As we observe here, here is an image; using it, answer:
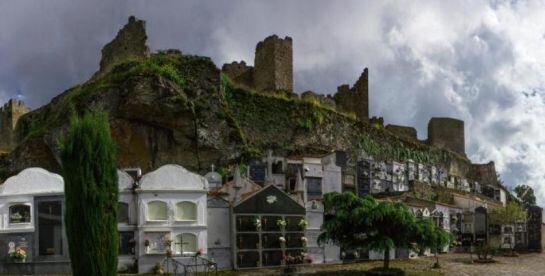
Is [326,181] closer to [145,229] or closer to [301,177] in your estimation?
[301,177]

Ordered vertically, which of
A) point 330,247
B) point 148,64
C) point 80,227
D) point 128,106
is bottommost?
point 330,247

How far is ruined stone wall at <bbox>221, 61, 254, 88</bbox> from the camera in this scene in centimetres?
4794

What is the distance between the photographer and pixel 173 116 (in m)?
36.3

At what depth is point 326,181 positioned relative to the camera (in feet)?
122

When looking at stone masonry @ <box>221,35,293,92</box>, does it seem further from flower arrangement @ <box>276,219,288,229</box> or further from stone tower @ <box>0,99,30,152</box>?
stone tower @ <box>0,99,30,152</box>

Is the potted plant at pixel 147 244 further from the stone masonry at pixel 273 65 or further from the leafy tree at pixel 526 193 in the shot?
the leafy tree at pixel 526 193

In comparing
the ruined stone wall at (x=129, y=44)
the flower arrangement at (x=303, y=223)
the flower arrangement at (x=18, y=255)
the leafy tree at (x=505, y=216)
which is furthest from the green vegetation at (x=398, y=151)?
the flower arrangement at (x=18, y=255)

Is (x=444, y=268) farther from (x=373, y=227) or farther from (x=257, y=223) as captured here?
(x=257, y=223)

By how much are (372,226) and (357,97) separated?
27925mm

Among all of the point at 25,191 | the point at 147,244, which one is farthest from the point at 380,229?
the point at 25,191

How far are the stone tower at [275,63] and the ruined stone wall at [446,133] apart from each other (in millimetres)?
22369

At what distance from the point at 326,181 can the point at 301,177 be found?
10.1 ft

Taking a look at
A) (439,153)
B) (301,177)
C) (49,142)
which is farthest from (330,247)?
(439,153)

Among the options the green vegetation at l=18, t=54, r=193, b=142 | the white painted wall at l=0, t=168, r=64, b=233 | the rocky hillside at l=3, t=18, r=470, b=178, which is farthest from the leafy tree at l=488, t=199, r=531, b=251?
the white painted wall at l=0, t=168, r=64, b=233
